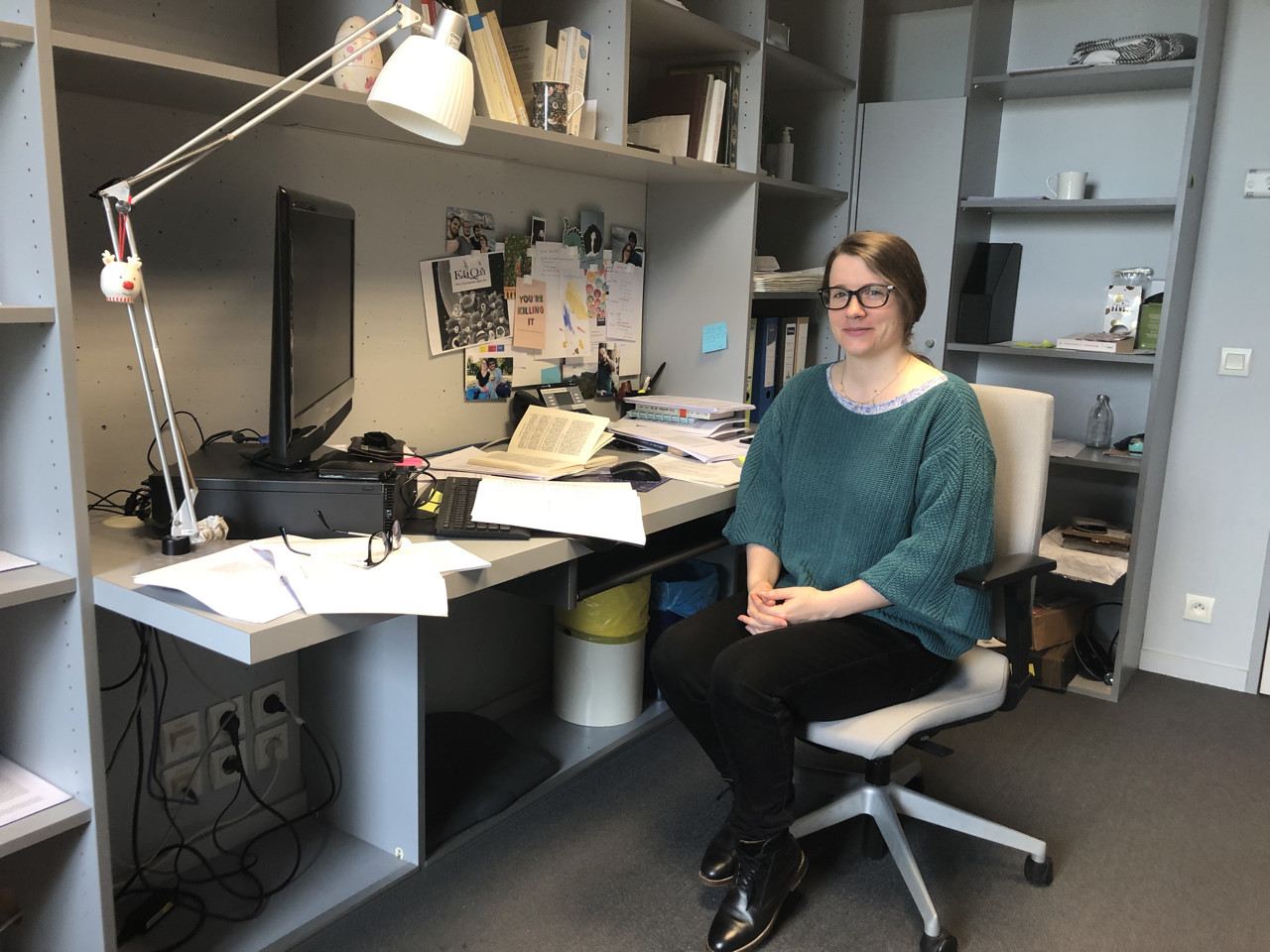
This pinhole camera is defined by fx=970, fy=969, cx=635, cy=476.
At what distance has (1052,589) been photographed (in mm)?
3115

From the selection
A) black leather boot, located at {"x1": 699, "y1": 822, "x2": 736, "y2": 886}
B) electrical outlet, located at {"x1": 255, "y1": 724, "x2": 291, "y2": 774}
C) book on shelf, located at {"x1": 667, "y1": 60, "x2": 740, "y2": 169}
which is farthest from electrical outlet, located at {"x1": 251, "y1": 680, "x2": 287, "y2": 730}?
book on shelf, located at {"x1": 667, "y1": 60, "x2": 740, "y2": 169}

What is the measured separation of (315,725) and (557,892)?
23.4 inches

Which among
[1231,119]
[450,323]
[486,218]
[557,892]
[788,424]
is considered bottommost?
[557,892]

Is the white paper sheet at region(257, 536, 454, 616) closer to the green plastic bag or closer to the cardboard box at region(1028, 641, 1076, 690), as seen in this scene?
the green plastic bag

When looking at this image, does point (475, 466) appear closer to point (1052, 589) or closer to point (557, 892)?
point (557, 892)

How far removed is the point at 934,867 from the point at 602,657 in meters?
0.88

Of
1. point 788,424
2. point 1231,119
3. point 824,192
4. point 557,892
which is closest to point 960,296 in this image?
point 824,192

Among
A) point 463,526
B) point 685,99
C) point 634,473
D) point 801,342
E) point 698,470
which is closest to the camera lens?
point 463,526

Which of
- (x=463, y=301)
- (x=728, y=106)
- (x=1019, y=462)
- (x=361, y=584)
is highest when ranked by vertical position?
(x=728, y=106)

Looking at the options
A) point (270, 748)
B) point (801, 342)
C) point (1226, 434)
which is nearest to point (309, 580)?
point (270, 748)

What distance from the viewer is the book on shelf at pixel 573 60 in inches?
77.8

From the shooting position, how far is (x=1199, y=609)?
296 cm

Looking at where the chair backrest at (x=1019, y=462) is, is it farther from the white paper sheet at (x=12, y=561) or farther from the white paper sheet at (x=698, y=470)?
the white paper sheet at (x=12, y=561)

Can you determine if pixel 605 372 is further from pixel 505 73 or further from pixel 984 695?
pixel 984 695
